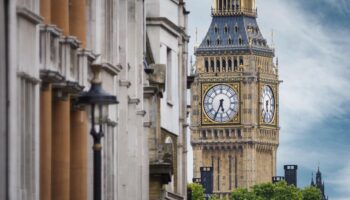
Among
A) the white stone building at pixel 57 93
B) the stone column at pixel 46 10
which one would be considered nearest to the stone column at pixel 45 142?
the white stone building at pixel 57 93

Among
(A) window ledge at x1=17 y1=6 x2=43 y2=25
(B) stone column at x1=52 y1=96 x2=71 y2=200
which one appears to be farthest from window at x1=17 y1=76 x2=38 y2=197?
(B) stone column at x1=52 y1=96 x2=71 y2=200

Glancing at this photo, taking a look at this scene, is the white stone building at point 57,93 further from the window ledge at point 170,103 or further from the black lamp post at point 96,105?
the window ledge at point 170,103

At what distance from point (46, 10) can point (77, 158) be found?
114 inches

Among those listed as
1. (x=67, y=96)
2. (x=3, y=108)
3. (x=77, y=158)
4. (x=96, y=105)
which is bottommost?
(x=77, y=158)

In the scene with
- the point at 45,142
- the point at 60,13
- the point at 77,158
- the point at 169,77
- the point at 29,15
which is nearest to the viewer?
the point at 29,15

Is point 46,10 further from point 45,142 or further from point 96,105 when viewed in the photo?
point 45,142

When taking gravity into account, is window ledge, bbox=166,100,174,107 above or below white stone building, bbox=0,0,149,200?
above

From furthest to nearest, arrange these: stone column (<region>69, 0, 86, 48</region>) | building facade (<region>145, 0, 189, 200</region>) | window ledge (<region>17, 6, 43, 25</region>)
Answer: building facade (<region>145, 0, 189, 200</region>) < stone column (<region>69, 0, 86, 48</region>) < window ledge (<region>17, 6, 43, 25</region>)

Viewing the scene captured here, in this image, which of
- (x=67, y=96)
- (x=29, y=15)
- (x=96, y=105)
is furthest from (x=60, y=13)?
(x=29, y=15)

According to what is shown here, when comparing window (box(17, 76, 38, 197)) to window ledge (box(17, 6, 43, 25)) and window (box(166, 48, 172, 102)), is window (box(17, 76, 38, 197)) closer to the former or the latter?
window ledge (box(17, 6, 43, 25))

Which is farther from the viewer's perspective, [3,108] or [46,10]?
[46,10]

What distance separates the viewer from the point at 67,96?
26484 millimetres

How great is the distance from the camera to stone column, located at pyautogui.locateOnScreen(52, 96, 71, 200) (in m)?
25.9

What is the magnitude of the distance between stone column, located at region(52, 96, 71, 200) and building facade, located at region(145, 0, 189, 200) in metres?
15.0
